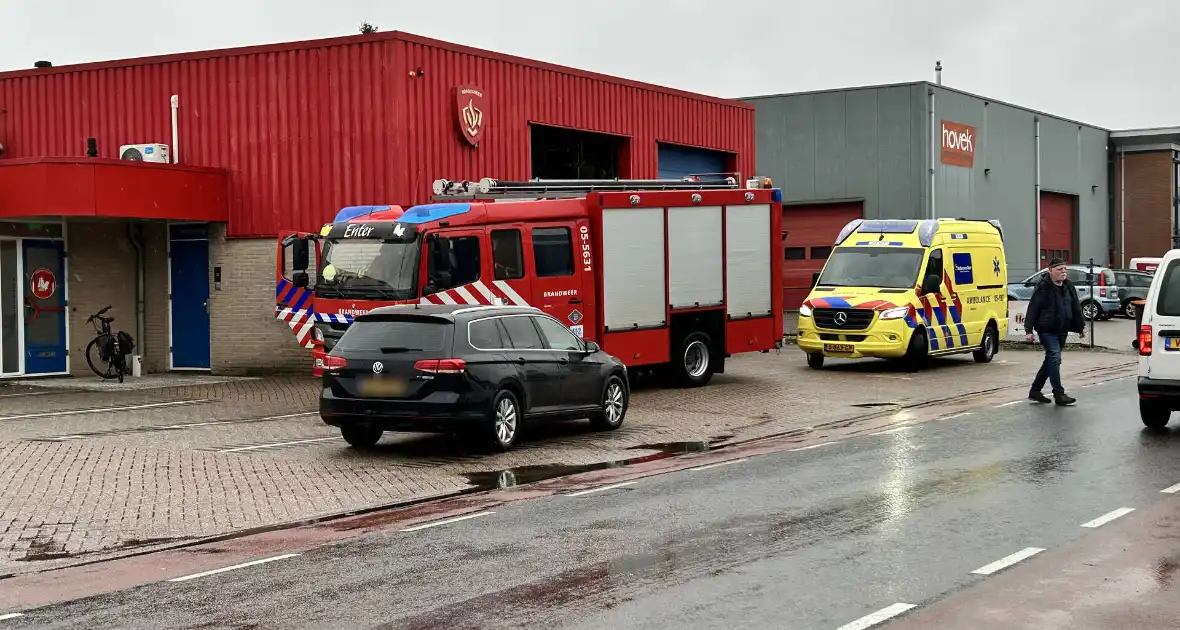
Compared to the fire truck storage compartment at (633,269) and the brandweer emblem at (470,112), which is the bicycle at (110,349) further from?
the fire truck storage compartment at (633,269)

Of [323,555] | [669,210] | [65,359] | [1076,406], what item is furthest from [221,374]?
[323,555]

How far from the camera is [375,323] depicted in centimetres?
1387

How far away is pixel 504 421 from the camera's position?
45.5 feet

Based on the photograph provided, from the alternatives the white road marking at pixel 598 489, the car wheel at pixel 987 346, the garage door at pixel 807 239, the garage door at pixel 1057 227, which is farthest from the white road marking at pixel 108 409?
the garage door at pixel 1057 227

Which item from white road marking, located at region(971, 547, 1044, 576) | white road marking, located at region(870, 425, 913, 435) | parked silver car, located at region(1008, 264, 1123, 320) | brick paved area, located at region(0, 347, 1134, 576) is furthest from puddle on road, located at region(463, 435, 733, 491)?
parked silver car, located at region(1008, 264, 1123, 320)

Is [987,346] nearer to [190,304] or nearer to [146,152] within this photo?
[190,304]

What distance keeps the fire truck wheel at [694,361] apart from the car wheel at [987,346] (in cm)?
692

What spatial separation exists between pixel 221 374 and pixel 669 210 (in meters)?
9.03

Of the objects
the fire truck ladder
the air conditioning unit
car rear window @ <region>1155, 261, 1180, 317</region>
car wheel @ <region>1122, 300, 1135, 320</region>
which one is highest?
the air conditioning unit

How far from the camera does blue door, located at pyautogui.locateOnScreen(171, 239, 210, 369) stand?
81.6 feet

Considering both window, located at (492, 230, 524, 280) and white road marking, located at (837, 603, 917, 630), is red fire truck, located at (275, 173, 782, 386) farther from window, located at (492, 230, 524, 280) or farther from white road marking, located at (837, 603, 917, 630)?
white road marking, located at (837, 603, 917, 630)

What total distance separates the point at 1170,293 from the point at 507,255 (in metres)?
8.51

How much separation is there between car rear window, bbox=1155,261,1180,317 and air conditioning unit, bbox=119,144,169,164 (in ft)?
56.6

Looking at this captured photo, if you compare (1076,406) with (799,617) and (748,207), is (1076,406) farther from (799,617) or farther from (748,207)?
(799,617)
